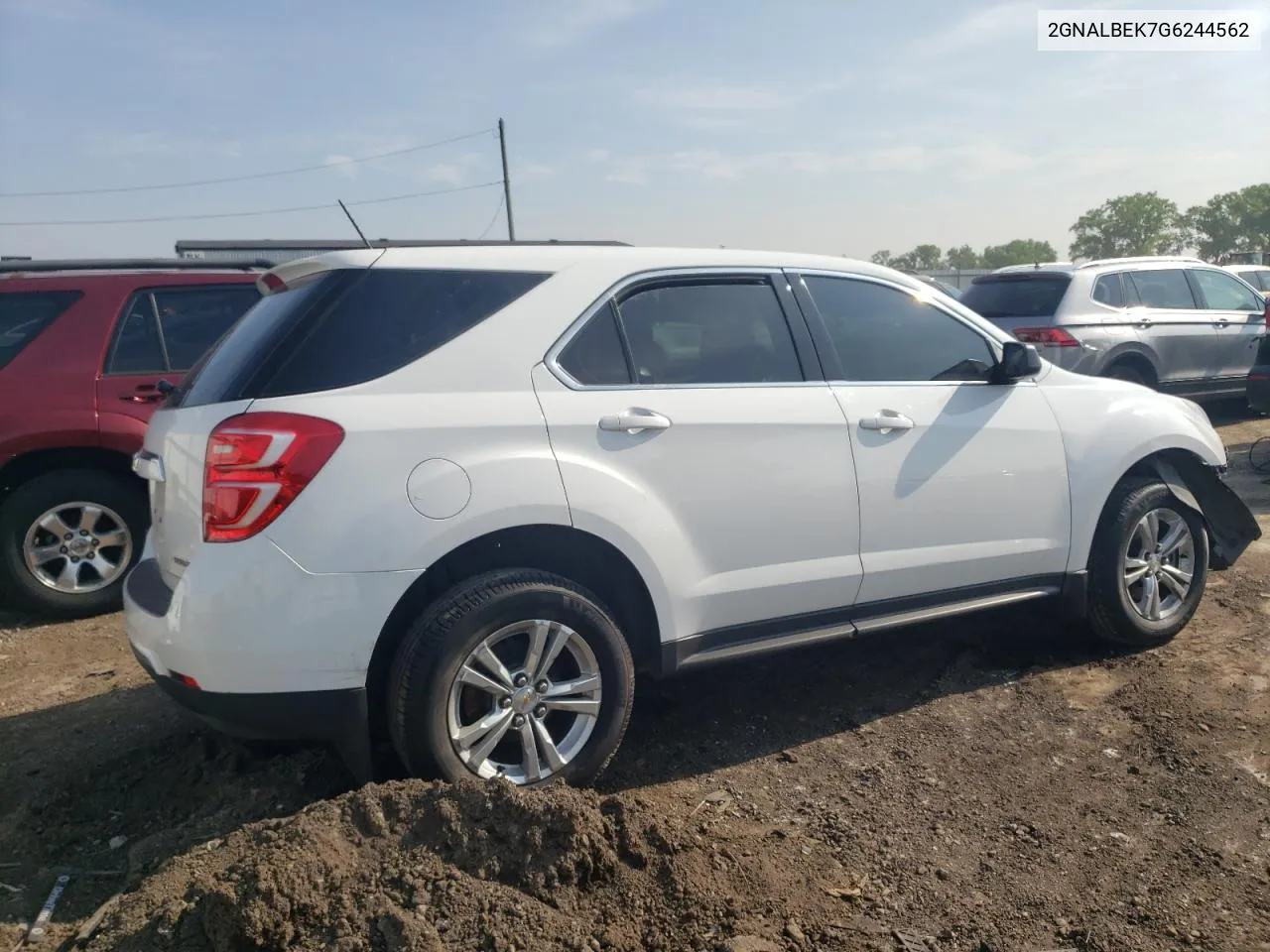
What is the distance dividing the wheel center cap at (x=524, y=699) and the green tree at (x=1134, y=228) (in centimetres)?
8060

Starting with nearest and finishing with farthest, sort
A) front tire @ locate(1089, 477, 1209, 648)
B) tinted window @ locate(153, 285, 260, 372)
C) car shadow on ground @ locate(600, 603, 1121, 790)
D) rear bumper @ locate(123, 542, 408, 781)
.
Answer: rear bumper @ locate(123, 542, 408, 781)
car shadow on ground @ locate(600, 603, 1121, 790)
front tire @ locate(1089, 477, 1209, 648)
tinted window @ locate(153, 285, 260, 372)

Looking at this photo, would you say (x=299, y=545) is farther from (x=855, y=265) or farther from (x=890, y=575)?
(x=855, y=265)

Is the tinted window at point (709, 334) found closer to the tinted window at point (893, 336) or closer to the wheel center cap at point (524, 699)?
the tinted window at point (893, 336)

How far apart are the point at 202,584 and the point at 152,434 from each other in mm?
844

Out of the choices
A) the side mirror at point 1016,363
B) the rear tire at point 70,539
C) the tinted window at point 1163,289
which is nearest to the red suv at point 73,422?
the rear tire at point 70,539

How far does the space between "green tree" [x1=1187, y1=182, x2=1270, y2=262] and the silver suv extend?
6990 centimetres

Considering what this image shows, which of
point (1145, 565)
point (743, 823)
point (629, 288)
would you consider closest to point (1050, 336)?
point (1145, 565)

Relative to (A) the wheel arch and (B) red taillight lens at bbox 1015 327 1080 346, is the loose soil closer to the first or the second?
(A) the wheel arch

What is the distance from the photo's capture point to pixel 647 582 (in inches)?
131

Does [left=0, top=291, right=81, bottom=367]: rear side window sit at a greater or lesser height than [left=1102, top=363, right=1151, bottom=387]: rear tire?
greater

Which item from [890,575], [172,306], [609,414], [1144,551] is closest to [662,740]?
[890,575]

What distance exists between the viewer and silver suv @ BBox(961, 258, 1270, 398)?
9477 millimetres

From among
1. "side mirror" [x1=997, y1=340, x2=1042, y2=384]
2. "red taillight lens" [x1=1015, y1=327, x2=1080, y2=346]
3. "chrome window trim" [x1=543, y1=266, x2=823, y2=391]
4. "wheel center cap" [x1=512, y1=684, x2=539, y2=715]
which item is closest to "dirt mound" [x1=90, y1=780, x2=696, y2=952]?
"wheel center cap" [x1=512, y1=684, x2=539, y2=715]

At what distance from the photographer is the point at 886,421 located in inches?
151
